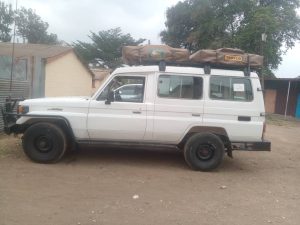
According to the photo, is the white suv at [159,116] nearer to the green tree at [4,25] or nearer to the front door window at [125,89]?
the front door window at [125,89]

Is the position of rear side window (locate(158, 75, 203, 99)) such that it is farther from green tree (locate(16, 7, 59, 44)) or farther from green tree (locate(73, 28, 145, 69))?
green tree (locate(16, 7, 59, 44))

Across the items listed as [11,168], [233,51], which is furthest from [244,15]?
[11,168]

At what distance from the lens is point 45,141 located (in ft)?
27.9

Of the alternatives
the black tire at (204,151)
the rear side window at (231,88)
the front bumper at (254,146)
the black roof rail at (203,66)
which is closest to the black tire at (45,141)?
the black roof rail at (203,66)

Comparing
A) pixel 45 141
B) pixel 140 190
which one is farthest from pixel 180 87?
pixel 45 141

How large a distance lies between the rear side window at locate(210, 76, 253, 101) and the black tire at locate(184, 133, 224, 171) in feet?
2.75

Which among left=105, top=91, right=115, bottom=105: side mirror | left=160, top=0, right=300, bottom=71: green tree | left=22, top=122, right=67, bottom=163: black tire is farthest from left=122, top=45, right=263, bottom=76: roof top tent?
left=160, top=0, right=300, bottom=71: green tree

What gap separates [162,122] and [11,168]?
2.94m

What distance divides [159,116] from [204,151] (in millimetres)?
1144

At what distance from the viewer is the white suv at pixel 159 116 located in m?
8.52

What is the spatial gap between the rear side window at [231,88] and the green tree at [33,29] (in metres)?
58.0

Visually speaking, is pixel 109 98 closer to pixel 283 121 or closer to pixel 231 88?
pixel 231 88

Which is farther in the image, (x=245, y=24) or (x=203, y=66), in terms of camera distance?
(x=245, y=24)

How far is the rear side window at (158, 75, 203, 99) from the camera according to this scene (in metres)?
8.67
